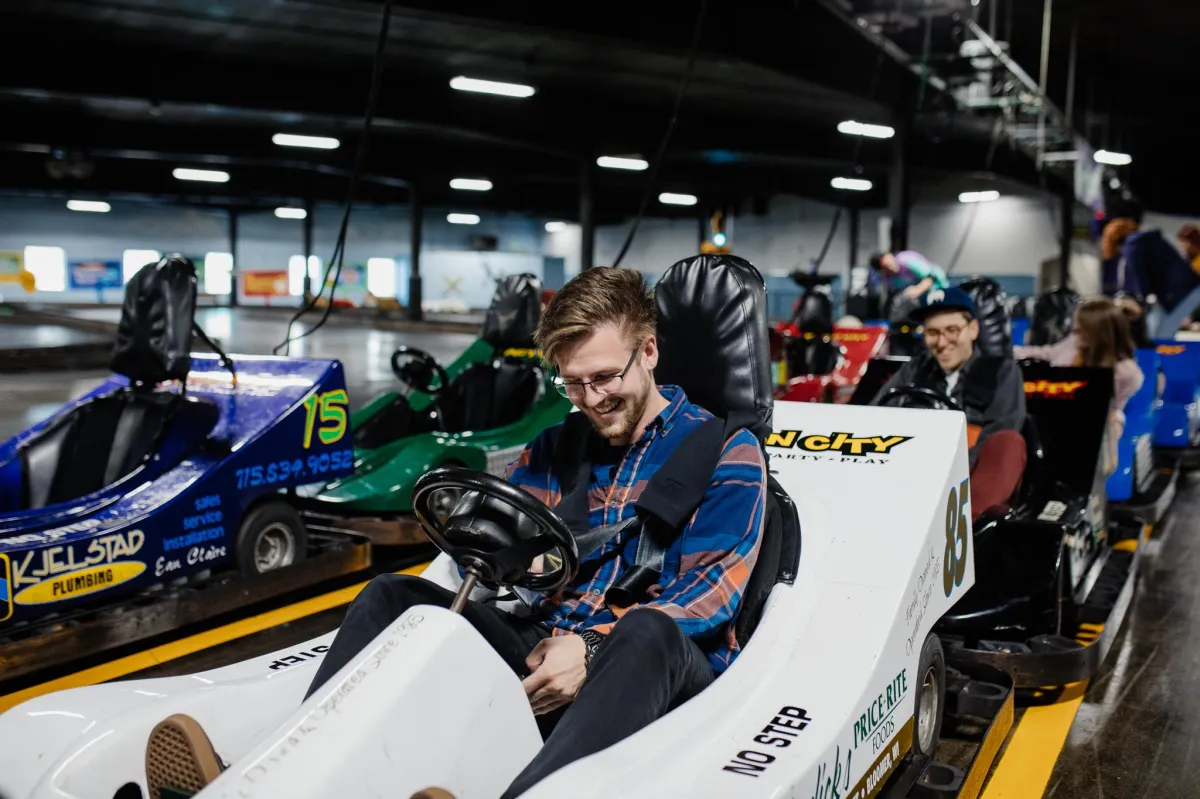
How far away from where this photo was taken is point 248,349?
1245 cm

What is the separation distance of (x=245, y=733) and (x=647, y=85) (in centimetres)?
1071

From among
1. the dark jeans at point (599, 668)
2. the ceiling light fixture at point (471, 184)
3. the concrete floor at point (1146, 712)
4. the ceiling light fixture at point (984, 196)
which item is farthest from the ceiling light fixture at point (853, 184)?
the dark jeans at point (599, 668)

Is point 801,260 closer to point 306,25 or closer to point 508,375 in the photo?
point 306,25

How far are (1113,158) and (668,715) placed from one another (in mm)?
15035

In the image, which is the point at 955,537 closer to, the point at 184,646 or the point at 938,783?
the point at 938,783

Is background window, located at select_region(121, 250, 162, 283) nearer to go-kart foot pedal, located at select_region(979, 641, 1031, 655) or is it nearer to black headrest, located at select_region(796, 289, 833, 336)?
black headrest, located at select_region(796, 289, 833, 336)

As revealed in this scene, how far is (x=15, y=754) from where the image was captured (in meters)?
1.56

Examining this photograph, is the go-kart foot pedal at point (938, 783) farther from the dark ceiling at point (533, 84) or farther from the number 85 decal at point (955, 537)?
the dark ceiling at point (533, 84)

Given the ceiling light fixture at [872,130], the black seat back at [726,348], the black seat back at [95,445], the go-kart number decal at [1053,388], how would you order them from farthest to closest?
the ceiling light fixture at [872,130]
the go-kart number decal at [1053,388]
the black seat back at [95,445]
the black seat back at [726,348]

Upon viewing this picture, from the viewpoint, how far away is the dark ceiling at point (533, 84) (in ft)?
25.9

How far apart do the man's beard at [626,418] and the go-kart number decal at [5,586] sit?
175 centimetres

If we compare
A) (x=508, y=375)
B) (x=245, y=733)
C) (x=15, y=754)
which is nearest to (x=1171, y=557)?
(x=508, y=375)

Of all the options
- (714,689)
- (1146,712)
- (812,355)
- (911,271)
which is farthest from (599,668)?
(911,271)

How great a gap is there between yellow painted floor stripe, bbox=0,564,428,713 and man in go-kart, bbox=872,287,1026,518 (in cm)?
154
